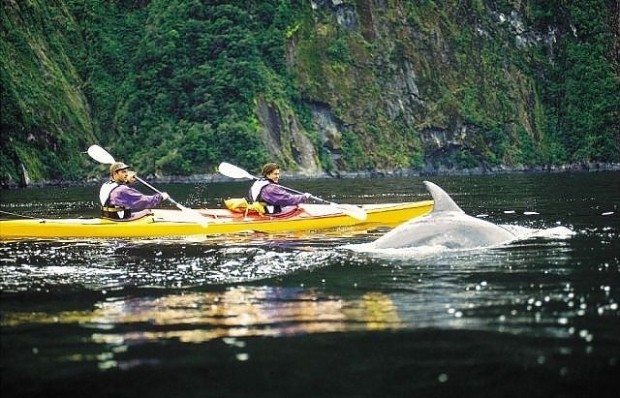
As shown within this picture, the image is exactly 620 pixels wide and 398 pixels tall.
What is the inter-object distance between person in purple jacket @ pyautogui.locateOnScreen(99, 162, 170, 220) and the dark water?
460 centimetres

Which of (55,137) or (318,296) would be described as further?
(55,137)

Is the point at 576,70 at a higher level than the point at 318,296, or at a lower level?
higher

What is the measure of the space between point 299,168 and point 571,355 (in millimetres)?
101076

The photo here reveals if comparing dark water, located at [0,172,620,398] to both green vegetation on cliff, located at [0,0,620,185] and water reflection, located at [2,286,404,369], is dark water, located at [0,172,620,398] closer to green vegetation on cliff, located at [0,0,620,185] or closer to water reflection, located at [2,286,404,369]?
water reflection, located at [2,286,404,369]

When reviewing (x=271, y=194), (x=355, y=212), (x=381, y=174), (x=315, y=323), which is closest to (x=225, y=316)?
(x=315, y=323)

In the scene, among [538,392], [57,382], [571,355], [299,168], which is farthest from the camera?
[299,168]

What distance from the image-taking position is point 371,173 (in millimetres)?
119312

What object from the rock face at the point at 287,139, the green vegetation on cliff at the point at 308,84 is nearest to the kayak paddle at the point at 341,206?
the green vegetation on cliff at the point at 308,84

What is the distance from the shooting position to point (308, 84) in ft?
408

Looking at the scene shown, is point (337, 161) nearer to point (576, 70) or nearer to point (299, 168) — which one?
point (299, 168)

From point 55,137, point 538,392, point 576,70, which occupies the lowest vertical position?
point 538,392

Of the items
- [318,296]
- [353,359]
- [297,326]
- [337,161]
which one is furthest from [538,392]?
[337,161]

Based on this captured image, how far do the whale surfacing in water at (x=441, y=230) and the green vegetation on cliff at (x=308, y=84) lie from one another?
76.4m

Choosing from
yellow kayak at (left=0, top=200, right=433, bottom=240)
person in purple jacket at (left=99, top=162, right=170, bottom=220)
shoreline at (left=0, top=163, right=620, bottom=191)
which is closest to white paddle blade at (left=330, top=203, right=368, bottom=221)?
yellow kayak at (left=0, top=200, right=433, bottom=240)
